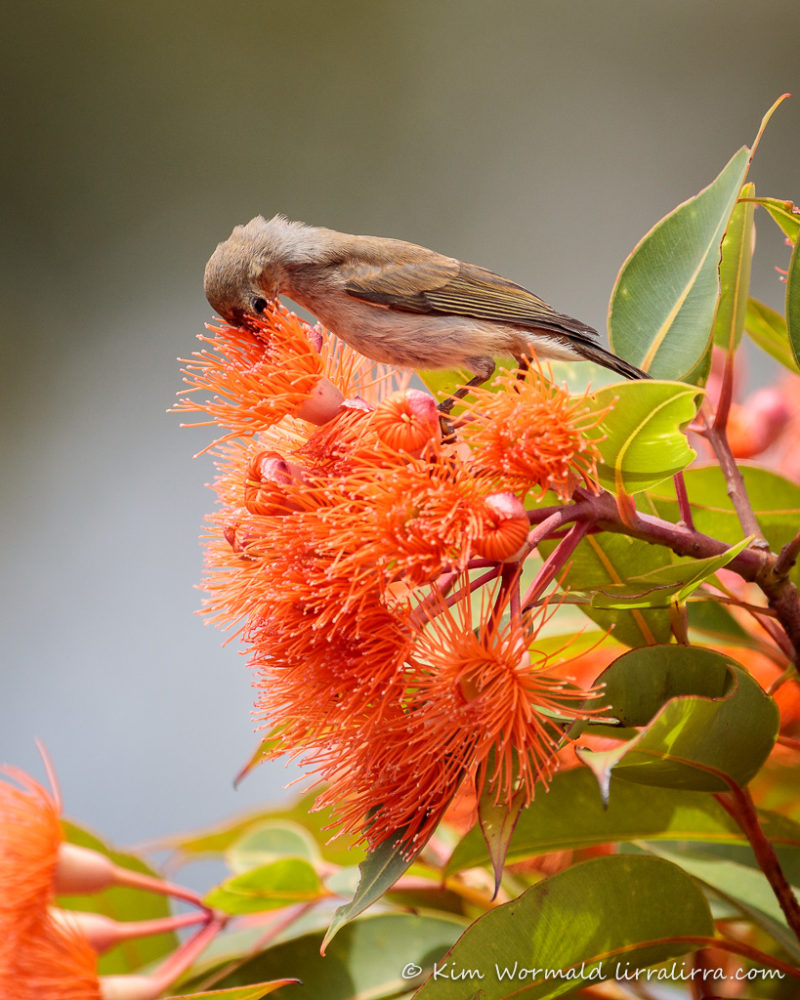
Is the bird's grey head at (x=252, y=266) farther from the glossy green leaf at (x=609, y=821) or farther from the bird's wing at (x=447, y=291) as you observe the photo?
the glossy green leaf at (x=609, y=821)

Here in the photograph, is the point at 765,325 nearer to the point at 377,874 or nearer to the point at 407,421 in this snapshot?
the point at 407,421

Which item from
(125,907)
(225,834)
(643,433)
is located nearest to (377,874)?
(643,433)

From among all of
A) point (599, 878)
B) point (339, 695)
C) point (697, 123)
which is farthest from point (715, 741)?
point (697, 123)

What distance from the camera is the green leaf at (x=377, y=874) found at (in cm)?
59

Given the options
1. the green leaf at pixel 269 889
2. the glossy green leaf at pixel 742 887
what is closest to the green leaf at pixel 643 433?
the glossy green leaf at pixel 742 887

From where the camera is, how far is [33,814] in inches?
34.8

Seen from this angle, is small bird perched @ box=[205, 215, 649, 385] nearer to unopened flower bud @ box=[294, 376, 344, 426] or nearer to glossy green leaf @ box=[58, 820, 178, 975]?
unopened flower bud @ box=[294, 376, 344, 426]

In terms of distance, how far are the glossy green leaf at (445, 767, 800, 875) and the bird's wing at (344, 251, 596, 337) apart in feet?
1.55

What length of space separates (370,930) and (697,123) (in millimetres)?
3996

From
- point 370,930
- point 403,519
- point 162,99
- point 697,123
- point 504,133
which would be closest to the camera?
point 403,519

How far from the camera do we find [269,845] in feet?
3.49

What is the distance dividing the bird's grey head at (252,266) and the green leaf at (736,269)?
1.40 feet

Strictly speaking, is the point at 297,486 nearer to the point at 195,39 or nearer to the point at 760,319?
the point at 760,319

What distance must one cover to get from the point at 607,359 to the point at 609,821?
1.35 ft
